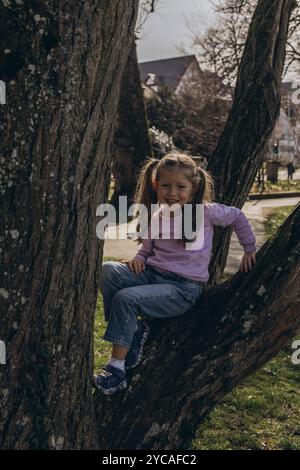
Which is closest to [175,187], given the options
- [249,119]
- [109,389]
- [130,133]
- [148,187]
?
[148,187]

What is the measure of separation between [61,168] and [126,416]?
1254 millimetres

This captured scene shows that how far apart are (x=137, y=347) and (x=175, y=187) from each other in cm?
87

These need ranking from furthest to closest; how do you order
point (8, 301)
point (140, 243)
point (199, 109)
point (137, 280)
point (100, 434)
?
point (199, 109), point (140, 243), point (137, 280), point (100, 434), point (8, 301)

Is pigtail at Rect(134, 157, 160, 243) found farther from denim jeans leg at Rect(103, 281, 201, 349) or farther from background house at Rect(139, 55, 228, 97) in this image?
background house at Rect(139, 55, 228, 97)

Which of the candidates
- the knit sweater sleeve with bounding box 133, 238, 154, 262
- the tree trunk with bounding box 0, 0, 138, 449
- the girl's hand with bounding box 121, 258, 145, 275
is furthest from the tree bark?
the tree trunk with bounding box 0, 0, 138, 449

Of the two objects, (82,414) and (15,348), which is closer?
(15,348)

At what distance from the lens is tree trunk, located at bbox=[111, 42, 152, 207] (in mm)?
13523

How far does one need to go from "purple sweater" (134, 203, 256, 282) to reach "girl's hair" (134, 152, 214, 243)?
6 cm

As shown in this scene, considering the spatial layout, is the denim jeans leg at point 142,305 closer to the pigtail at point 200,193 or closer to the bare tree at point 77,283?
the bare tree at point 77,283

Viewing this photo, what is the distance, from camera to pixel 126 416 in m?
2.95

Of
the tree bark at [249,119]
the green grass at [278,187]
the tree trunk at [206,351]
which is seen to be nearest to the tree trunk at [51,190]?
the tree trunk at [206,351]
